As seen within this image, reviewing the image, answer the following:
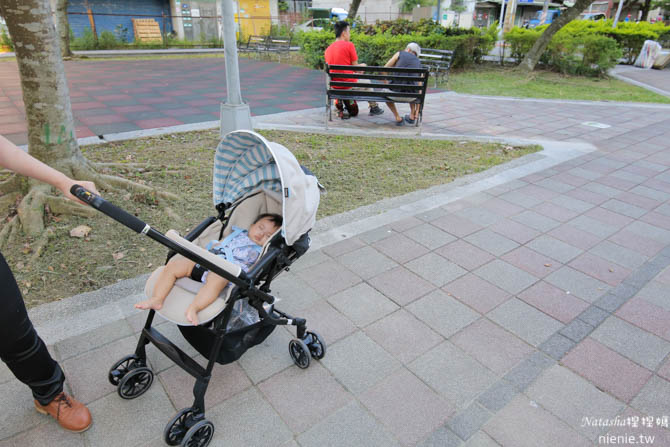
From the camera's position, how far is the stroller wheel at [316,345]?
262 cm

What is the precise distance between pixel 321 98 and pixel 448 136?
3908 millimetres

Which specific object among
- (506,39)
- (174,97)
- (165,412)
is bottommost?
(165,412)

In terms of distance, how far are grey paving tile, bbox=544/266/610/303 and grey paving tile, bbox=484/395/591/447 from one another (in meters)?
1.32

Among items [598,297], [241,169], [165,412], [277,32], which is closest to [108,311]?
[165,412]

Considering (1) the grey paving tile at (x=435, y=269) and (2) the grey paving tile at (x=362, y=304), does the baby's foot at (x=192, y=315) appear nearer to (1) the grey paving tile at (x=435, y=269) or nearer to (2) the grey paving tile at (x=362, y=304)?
(2) the grey paving tile at (x=362, y=304)

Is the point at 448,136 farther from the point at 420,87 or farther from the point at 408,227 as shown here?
the point at 408,227

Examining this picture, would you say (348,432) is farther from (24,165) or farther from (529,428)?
(24,165)

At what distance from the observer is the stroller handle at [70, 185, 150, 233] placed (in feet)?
5.41

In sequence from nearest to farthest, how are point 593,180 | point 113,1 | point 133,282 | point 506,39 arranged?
point 133,282 → point 593,180 → point 506,39 → point 113,1

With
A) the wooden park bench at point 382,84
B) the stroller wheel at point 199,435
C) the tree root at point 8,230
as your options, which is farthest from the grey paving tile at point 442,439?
the wooden park bench at point 382,84

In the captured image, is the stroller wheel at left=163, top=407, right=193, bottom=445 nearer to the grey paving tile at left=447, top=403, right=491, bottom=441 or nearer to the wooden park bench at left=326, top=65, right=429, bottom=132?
the grey paving tile at left=447, top=403, right=491, bottom=441

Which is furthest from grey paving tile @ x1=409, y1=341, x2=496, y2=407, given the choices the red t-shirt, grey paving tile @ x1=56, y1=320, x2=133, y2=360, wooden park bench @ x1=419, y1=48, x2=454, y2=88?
wooden park bench @ x1=419, y1=48, x2=454, y2=88

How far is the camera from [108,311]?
2961 mm

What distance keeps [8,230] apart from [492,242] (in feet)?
13.7
